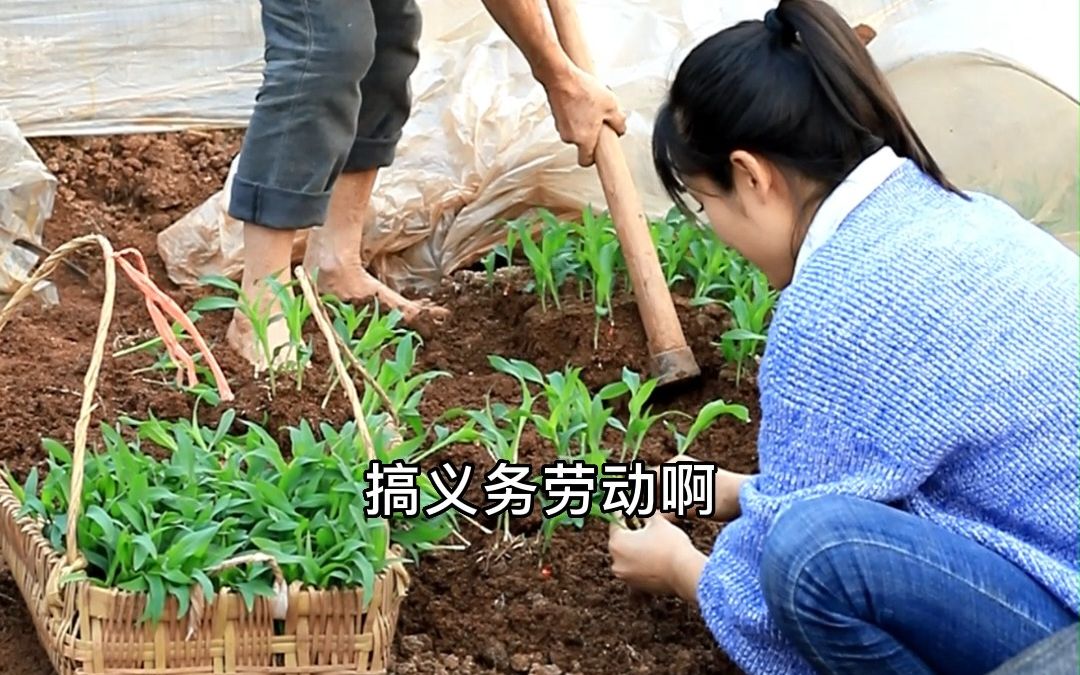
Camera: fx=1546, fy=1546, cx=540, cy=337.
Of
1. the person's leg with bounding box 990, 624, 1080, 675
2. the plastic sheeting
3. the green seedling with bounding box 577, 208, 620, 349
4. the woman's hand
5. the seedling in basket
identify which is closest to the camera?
the person's leg with bounding box 990, 624, 1080, 675

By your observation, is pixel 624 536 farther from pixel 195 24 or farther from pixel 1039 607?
pixel 195 24

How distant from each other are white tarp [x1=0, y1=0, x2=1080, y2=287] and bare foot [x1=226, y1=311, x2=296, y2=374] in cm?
53

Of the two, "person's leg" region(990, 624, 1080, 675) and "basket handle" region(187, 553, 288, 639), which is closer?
"person's leg" region(990, 624, 1080, 675)

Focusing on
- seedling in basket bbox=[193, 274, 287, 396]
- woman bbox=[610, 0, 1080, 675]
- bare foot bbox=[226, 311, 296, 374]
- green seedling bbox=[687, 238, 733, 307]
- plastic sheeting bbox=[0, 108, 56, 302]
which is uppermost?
woman bbox=[610, 0, 1080, 675]

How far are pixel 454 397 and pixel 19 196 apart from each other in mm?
1234

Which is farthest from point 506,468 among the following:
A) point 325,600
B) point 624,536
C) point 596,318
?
point 596,318

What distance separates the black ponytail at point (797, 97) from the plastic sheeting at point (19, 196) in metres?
1.89

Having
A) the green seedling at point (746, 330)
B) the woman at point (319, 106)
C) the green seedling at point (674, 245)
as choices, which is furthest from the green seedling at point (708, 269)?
the woman at point (319, 106)

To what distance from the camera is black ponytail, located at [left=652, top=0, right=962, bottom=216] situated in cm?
164

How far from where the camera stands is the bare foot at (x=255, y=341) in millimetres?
2457

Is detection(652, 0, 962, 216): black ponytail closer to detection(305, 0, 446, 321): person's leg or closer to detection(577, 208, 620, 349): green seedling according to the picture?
detection(577, 208, 620, 349): green seedling

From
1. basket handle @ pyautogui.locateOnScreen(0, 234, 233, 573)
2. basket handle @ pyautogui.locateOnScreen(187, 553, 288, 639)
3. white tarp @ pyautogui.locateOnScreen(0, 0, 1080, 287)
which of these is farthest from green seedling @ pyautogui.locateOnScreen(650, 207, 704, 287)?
basket handle @ pyautogui.locateOnScreen(187, 553, 288, 639)

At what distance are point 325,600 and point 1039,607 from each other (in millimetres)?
738

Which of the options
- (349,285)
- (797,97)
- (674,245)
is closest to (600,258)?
(674,245)
